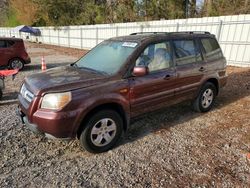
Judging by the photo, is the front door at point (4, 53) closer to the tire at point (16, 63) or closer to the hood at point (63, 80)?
the tire at point (16, 63)

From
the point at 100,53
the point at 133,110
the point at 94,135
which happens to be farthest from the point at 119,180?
the point at 100,53

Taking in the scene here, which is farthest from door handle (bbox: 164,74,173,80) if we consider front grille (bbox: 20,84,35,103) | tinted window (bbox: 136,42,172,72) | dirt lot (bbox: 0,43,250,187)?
front grille (bbox: 20,84,35,103)

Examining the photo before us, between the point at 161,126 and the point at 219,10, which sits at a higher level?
the point at 219,10

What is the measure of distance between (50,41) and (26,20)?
1187cm

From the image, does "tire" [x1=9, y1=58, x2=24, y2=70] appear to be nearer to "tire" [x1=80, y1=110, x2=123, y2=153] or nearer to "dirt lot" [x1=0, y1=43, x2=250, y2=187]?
"dirt lot" [x1=0, y1=43, x2=250, y2=187]

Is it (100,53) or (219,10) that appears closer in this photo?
(100,53)

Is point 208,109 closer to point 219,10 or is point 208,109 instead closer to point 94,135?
point 94,135

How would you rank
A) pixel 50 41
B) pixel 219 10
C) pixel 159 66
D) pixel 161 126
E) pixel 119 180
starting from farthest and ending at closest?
pixel 50 41
pixel 219 10
pixel 161 126
pixel 159 66
pixel 119 180

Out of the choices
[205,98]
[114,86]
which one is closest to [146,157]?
[114,86]

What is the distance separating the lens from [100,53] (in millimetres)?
4516

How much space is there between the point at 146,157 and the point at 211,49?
10.2ft

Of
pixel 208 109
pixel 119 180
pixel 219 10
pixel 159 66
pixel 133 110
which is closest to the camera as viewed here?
pixel 119 180

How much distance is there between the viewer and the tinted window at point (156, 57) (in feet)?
13.3

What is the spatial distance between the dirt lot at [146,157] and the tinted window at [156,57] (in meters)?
1.27
